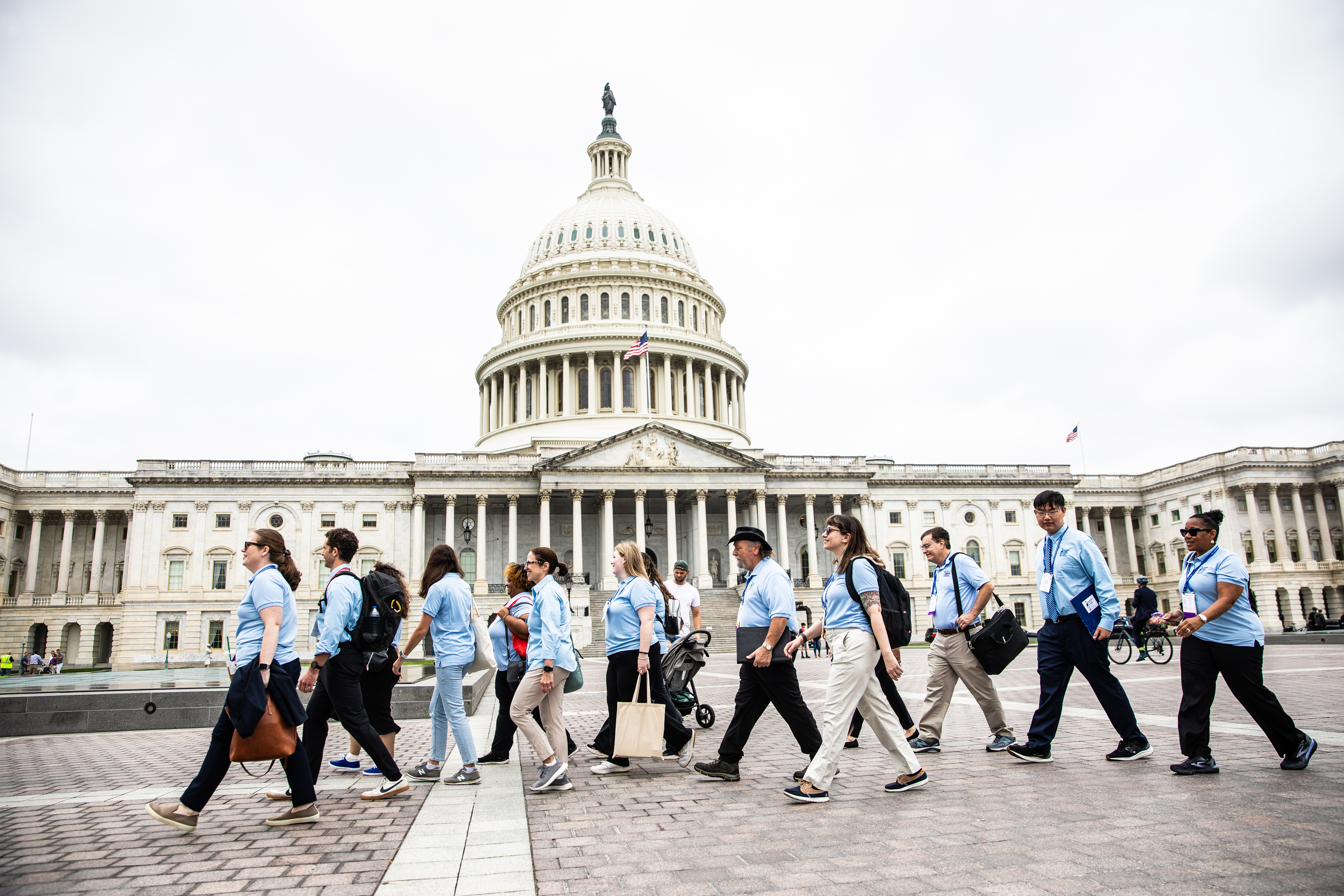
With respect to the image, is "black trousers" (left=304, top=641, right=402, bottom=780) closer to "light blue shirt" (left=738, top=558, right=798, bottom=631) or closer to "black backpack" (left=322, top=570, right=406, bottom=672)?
"black backpack" (left=322, top=570, right=406, bottom=672)

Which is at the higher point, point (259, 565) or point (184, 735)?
point (259, 565)

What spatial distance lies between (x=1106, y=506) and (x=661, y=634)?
7221 centimetres

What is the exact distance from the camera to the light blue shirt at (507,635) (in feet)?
34.9

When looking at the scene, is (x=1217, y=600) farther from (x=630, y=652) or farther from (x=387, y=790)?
(x=387, y=790)

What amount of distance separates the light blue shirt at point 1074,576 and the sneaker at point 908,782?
7.61ft

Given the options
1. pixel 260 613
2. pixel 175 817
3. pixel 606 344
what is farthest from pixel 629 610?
pixel 606 344

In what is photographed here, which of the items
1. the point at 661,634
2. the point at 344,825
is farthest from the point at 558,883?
the point at 661,634

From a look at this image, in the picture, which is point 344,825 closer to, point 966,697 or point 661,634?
point 661,634

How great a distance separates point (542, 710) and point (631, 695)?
1073 mm

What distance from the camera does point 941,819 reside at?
700cm

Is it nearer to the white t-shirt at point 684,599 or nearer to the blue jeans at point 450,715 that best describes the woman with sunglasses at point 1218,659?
the blue jeans at point 450,715

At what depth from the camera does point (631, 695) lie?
9938 millimetres

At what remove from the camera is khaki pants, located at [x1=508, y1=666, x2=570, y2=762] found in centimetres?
909

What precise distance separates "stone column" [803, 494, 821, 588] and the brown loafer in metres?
55.5
